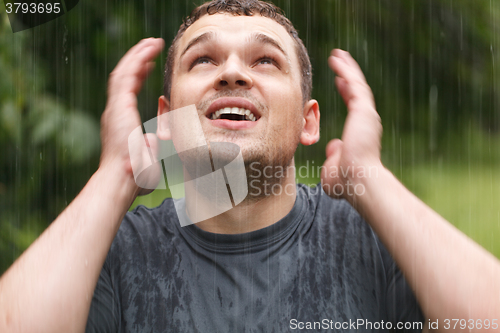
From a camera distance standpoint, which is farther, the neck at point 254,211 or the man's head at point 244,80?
the neck at point 254,211

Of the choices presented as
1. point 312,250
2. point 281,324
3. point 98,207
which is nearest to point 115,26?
point 98,207

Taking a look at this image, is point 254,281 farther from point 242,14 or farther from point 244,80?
point 242,14

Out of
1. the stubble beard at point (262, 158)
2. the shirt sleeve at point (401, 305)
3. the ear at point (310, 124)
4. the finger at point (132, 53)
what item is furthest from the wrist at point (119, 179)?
the shirt sleeve at point (401, 305)

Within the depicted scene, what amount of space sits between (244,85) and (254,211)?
62 cm

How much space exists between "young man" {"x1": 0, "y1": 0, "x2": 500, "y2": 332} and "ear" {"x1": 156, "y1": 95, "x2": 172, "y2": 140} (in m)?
0.14

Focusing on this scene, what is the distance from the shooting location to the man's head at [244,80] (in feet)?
6.02

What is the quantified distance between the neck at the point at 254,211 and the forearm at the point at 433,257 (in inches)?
17.4

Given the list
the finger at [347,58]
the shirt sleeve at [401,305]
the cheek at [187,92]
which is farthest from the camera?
the finger at [347,58]

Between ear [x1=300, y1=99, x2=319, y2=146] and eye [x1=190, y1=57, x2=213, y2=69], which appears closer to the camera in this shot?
eye [x1=190, y1=57, x2=213, y2=69]

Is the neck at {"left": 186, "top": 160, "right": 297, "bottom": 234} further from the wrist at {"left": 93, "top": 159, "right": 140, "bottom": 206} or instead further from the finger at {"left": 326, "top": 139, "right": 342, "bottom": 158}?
the wrist at {"left": 93, "top": 159, "right": 140, "bottom": 206}

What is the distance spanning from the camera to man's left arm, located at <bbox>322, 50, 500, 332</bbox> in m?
1.44

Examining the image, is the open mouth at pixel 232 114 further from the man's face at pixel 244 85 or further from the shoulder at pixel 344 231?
the shoulder at pixel 344 231

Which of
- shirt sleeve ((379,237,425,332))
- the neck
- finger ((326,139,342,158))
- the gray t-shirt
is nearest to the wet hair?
finger ((326,139,342,158))

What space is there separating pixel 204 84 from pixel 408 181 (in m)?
2.81
